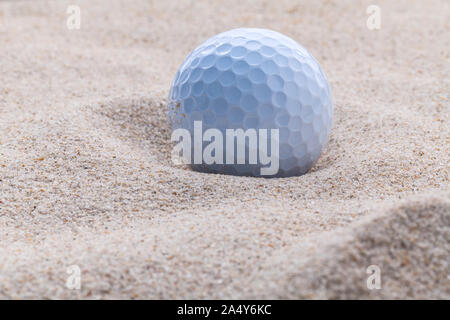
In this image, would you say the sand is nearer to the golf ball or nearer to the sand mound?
the sand mound

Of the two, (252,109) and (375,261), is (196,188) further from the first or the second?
(375,261)

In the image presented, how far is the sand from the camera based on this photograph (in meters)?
2.13

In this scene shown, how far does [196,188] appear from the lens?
9.70 feet

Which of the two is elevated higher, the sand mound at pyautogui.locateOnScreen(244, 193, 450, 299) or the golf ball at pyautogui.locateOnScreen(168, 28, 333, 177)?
the golf ball at pyautogui.locateOnScreen(168, 28, 333, 177)

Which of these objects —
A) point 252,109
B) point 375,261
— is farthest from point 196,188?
point 375,261

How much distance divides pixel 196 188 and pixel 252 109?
56cm

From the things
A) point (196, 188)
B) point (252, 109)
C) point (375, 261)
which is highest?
point (252, 109)

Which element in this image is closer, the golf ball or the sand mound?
the sand mound

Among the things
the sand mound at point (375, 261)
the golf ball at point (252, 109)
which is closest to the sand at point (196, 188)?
the sand mound at point (375, 261)

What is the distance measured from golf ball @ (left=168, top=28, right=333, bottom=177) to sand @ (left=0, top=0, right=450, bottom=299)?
152 millimetres

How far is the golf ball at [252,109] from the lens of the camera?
3029 mm

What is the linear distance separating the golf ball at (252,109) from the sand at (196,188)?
0.15m

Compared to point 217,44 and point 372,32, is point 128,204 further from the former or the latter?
point 372,32

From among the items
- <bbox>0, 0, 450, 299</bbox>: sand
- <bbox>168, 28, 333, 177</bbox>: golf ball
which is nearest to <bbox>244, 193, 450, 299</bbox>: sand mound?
<bbox>0, 0, 450, 299</bbox>: sand
